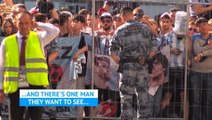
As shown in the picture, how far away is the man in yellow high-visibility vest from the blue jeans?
3.33m

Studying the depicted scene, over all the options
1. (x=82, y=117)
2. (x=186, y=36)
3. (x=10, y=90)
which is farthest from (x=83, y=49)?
(x=10, y=90)

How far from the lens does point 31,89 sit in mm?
7926

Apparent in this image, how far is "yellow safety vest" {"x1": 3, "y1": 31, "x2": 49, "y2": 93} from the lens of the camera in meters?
7.79

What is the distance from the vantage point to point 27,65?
7809 mm

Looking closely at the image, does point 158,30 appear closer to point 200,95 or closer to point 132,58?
point 132,58

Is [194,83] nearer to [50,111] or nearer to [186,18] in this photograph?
[186,18]

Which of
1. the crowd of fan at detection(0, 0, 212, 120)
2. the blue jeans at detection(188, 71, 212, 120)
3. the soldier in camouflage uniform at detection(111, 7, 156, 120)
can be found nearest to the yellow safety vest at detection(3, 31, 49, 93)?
the soldier in camouflage uniform at detection(111, 7, 156, 120)

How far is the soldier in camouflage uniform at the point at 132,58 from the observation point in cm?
933

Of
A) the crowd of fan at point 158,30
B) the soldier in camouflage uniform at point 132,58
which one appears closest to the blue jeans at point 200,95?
the crowd of fan at point 158,30

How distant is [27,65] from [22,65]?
0.10 m

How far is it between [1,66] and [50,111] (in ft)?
6.93

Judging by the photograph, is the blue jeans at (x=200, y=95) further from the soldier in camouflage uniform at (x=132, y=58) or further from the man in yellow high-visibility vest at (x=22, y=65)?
the man in yellow high-visibility vest at (x=22, y=65)

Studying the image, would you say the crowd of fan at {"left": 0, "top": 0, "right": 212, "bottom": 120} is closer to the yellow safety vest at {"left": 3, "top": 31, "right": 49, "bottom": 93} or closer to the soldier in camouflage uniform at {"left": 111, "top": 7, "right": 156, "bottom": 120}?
the soldier in camouflage uniform at {"left": 111, "top": 7, "right": 156, "bottom": 120}

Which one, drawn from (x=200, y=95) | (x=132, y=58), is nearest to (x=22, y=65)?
(x=132, y=58)
